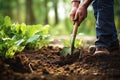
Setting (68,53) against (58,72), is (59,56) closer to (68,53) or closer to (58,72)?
(68,53)

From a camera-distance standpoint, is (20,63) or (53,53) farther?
(53,53)

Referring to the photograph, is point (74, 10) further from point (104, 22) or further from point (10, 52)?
point (10, 52)

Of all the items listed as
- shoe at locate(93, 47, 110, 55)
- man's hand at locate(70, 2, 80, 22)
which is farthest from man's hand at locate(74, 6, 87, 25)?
shoe at locate(93, 47, 110, 55)

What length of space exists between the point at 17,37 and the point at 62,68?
905 mm

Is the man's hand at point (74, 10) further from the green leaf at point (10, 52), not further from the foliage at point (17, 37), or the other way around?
the green leaf at point (10, 52)

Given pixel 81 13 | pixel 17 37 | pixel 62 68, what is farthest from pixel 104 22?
pixel 17 37

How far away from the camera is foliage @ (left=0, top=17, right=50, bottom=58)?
11.3ft

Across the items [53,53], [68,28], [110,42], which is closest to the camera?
[110,42]

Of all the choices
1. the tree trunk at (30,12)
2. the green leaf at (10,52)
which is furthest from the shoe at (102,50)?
the tree trunk at (30,12)

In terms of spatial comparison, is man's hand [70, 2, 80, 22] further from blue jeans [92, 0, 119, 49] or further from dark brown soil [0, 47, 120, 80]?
dark brown soil [0, 47, 120, 80]

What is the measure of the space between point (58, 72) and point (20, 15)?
28.3 meters

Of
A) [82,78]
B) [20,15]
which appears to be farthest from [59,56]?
[20,15]

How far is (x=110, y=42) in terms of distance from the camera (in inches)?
159

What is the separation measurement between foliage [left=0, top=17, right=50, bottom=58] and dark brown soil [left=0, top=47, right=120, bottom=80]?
11cm
